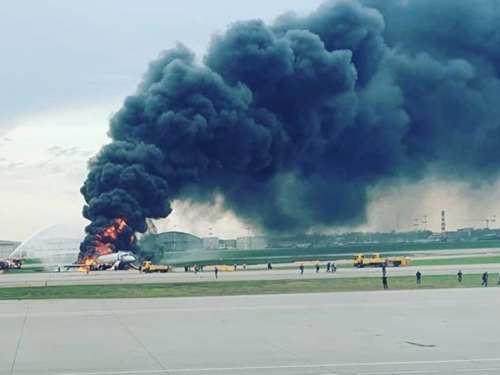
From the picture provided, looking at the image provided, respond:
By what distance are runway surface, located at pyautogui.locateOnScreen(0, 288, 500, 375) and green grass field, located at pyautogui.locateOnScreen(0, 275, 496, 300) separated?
8.76 m

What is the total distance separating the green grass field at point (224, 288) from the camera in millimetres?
46656

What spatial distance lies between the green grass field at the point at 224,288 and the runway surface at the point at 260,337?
876cm

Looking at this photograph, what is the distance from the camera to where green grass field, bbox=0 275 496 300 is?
4666 centimetres

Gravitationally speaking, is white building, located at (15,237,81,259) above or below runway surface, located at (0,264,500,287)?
A: above

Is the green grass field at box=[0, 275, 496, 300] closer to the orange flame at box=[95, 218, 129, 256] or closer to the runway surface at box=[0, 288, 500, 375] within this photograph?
the runway surface at box=[0, 288, 500, 375]

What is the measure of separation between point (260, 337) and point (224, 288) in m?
28.6

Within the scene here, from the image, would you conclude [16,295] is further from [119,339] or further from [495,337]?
[495,337]

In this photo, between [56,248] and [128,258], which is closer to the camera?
[128,258]

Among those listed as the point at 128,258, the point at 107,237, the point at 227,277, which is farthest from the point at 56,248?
the point at 227,277

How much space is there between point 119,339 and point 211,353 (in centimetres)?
461

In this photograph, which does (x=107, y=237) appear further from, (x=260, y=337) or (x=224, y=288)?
(x=260, y=337)

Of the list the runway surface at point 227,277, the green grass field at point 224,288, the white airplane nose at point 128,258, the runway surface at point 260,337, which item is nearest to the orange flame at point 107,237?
the white airplane nose at point 128,258

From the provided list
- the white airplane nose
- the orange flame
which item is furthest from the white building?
the white airplane nose

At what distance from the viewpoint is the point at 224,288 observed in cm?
5125
